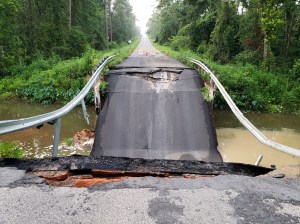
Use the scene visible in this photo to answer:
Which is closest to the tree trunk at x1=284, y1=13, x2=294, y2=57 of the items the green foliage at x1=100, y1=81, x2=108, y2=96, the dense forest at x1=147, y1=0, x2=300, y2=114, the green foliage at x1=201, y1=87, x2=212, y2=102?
the dense forest at x1=147, y1=0, x2=300, y2=114

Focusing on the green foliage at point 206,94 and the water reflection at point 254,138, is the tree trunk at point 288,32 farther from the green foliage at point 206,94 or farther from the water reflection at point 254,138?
the green foliage at point 206,94

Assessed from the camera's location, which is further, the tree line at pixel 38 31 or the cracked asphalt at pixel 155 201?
the tree line at pixel 38 31

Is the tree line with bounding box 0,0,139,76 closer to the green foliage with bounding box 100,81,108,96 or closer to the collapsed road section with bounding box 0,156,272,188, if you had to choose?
the green foliage with bounding box 100,81,108,96

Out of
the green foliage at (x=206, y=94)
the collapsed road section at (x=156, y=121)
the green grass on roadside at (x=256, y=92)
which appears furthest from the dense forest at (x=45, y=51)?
the green grass on roadside at (x=256, y=92)

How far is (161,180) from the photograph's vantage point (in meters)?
3.85

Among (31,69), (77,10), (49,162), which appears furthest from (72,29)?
(49,162)

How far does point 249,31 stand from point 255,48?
120 centimetres

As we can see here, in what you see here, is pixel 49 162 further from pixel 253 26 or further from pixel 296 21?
pixel 296 21

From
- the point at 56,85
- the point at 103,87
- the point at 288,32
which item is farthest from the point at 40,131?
the point at 288,32

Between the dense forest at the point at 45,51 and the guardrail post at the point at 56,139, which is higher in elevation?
the dense forest at the point at 45,51

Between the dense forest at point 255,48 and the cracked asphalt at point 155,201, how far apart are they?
34.9ft

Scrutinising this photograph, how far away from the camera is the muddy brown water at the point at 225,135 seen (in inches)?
357

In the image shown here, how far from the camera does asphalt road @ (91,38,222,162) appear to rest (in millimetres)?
8094

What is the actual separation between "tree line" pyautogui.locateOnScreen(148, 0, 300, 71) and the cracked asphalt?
15554 millimetres
